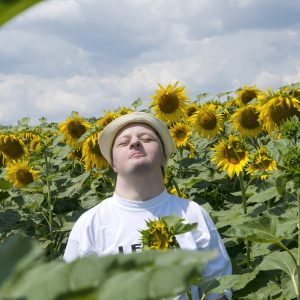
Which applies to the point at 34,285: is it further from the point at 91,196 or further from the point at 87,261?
the point at 91,196

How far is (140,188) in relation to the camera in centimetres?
262

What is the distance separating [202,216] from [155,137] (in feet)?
1.57

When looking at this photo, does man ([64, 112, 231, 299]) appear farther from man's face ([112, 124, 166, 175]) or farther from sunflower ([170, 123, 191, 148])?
sunflower ([170, 123, 191, 148])

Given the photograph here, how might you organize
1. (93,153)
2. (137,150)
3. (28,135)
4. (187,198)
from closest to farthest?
(137,150)
(187,198)
(93,153)
(28,135)

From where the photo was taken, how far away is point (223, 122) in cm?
516

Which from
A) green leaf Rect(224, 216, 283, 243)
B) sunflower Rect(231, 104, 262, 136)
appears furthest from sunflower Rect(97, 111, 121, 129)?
green leaf Rect(224, 216, 283, 243)

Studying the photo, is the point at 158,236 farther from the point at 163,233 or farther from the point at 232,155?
the point at 232,155

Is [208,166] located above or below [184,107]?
below

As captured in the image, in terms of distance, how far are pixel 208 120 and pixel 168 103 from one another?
440mm

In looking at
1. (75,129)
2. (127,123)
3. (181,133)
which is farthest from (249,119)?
(127,123)

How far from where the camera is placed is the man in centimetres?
241

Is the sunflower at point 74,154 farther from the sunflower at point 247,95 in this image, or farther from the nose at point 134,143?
the nose at point 134,143

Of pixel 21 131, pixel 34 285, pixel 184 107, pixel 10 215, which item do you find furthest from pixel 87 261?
pixel 21 131

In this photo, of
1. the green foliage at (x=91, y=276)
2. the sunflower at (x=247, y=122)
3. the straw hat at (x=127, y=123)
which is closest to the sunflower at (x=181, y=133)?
the sunflower at (x=247, y=122)
